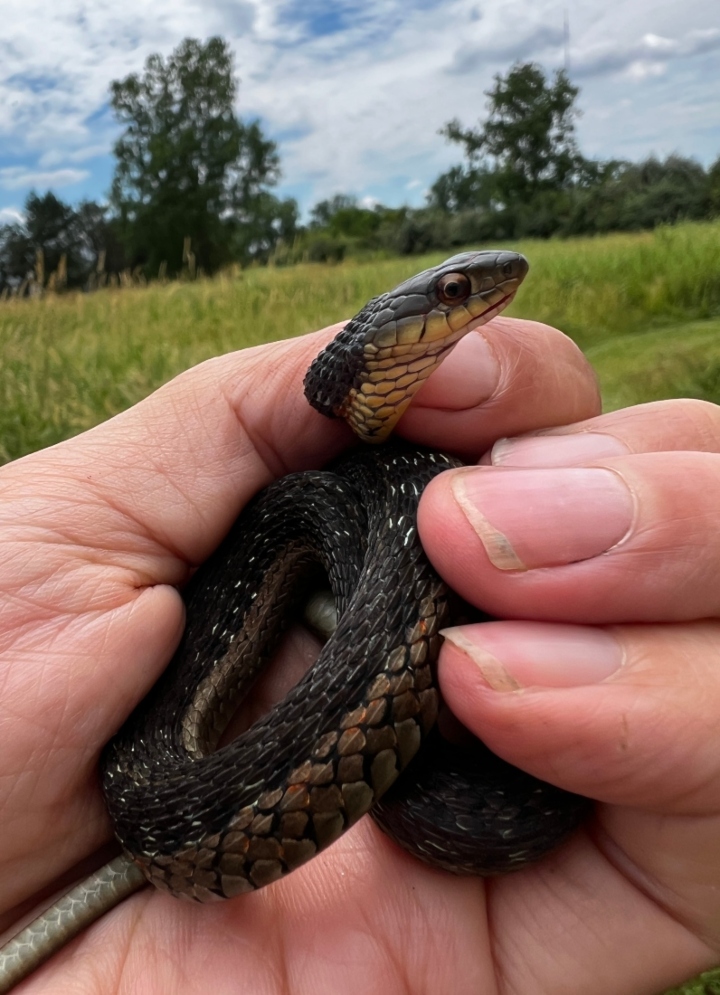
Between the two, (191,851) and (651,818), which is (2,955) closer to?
(191,851)

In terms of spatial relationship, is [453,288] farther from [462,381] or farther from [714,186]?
[714,186]

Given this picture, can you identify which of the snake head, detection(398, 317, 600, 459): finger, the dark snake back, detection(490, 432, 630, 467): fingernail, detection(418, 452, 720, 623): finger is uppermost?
the snake head

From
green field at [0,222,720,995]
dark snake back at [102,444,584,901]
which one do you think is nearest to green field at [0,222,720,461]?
green field at [0,222,720,995]

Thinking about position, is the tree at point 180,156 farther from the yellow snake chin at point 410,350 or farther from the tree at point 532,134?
the yellow snake chin at point 410,350

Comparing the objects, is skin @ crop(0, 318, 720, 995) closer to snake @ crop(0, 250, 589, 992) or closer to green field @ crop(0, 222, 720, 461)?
snake @ crop(0, 250, 589, 992)

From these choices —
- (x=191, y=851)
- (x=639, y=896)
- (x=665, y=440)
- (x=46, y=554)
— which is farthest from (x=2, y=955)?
(x=665, y=440)

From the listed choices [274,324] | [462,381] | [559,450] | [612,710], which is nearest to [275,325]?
[274,324]
